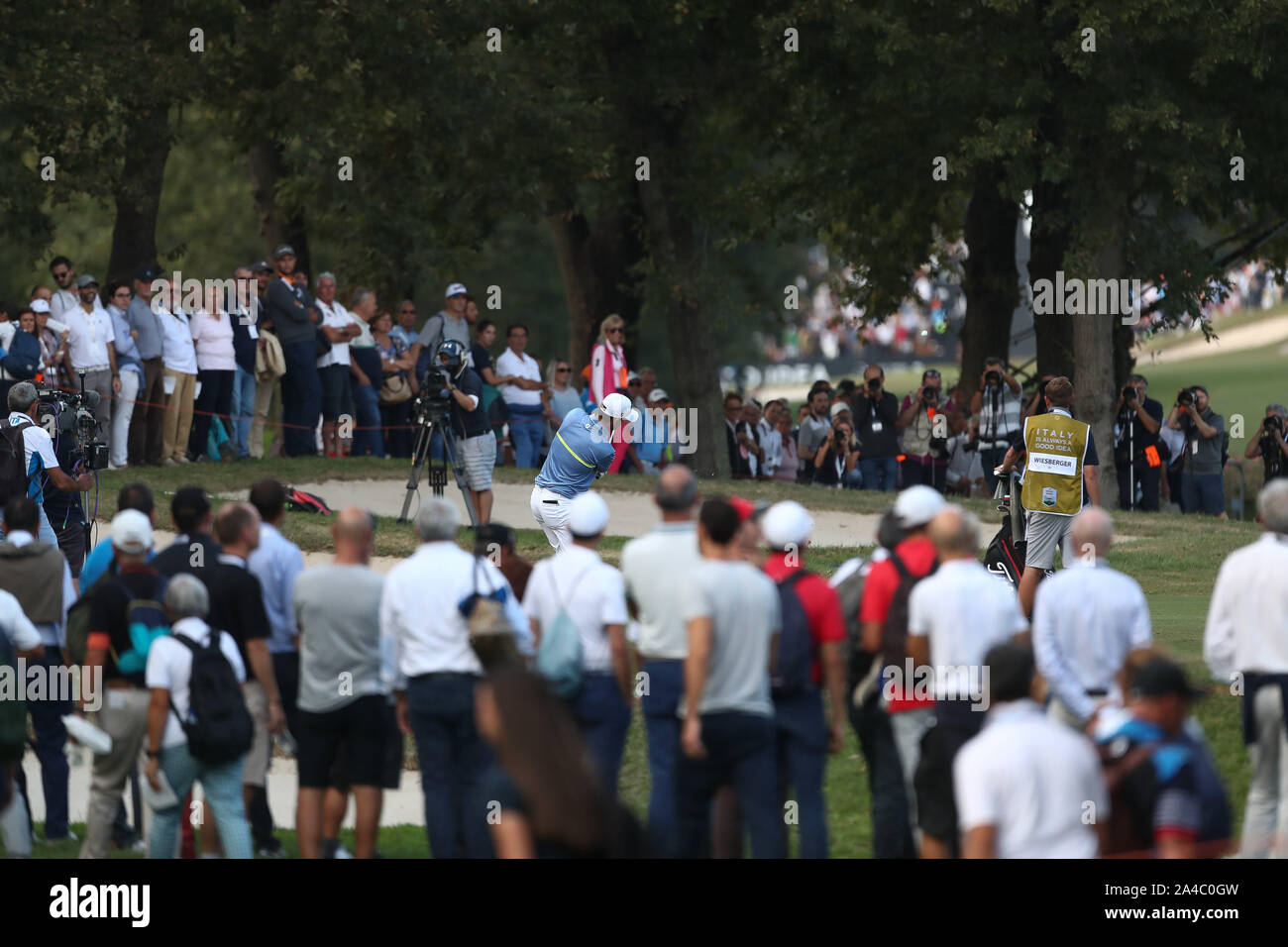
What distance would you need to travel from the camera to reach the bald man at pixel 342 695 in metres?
9.25

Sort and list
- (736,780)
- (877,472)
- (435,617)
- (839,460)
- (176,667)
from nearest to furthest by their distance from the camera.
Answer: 1. (736,780)
2. (435,617)
3. (176,667)
4. (877,472)
5. (839,460)

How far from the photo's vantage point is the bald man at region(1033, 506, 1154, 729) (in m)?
8.94

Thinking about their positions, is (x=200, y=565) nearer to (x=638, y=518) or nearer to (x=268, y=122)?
(x=638, y=518)

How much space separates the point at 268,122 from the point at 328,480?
5.88m

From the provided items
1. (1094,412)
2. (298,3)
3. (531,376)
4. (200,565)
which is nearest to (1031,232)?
(1094,412)

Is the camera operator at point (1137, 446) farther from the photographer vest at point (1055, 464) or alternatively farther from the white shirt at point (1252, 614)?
the white shirt at point (1252, 614)

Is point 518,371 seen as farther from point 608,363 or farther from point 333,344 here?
point 333,344

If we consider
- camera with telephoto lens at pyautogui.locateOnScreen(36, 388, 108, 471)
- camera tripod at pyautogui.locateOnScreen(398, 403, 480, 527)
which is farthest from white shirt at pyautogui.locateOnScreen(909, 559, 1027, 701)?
camera tripod at pyautogui.locateOnScreen(398, 403, 480, 527)

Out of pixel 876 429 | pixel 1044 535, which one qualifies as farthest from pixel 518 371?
pixel 1044 535

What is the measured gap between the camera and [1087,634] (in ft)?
29.4

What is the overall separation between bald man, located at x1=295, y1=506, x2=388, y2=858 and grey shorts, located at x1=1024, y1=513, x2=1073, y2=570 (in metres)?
6.81

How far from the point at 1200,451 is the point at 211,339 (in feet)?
41.9

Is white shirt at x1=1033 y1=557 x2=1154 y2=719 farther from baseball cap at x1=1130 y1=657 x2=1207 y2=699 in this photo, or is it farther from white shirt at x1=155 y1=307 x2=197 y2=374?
white shirt at x1=155 y1=307 x2=197 y2=374
